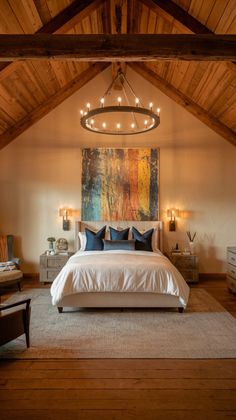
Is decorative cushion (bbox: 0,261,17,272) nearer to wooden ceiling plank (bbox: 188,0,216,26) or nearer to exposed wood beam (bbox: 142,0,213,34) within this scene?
exposed wood beam (bbox: 142,0,213,34)

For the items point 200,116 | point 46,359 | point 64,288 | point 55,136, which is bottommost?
point 46,359

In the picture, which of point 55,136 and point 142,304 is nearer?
point 142,304

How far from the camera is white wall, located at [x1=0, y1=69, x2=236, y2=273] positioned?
6090mm

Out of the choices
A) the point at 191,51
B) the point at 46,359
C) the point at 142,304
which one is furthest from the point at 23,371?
the point at 191,51

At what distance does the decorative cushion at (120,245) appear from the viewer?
4965mm

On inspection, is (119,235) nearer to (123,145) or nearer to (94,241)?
(94,241)

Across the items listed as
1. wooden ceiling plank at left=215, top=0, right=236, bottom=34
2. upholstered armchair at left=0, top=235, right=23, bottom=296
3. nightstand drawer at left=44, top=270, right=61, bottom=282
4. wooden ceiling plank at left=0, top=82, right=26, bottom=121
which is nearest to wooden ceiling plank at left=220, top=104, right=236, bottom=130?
wooden ceiling plank at left=215, top=0, right=236, bottom=34

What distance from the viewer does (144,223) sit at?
5.99 metres

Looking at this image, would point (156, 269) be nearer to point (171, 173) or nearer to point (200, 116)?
point (171, 173)

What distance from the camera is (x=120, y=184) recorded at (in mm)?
6152

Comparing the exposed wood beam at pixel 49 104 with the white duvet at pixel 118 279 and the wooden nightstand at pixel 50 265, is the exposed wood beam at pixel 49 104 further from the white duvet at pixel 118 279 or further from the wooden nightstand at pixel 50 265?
the white duvet at pixel 118 279

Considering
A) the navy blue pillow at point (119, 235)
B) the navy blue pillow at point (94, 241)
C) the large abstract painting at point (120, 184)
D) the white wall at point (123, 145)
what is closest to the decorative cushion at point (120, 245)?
the navy blue pillow at point (94, 241)

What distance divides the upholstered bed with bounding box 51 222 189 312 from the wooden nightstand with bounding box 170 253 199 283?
5.08 ft

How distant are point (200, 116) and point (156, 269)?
3.82 metres
